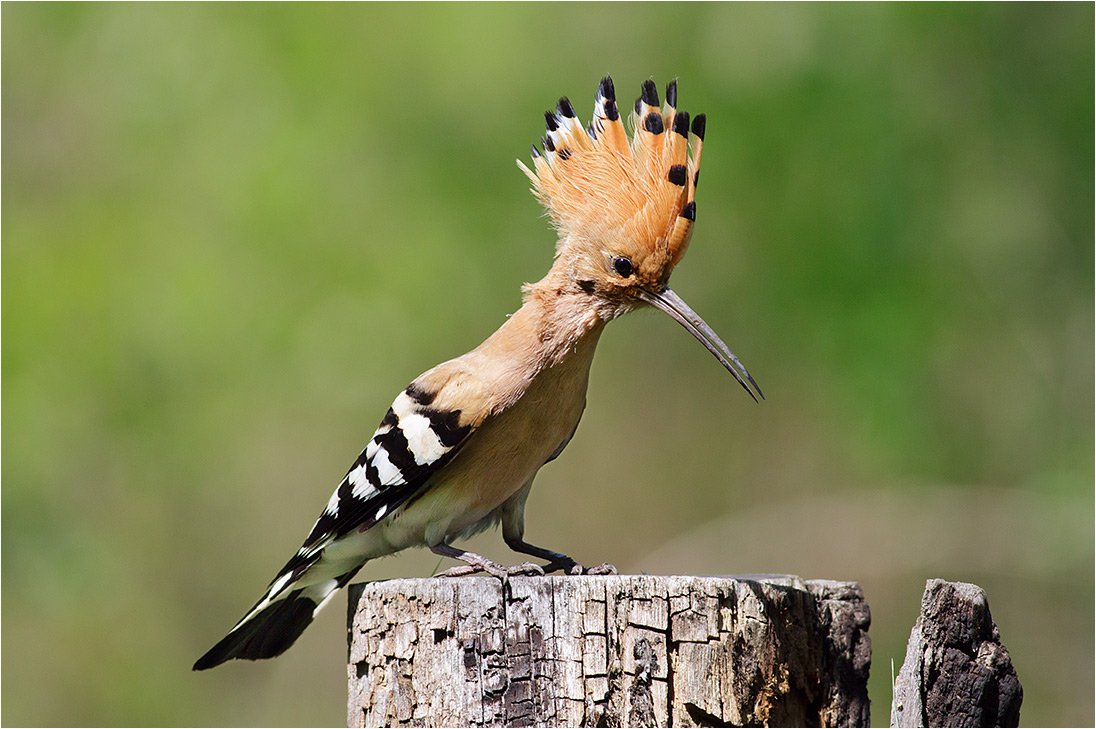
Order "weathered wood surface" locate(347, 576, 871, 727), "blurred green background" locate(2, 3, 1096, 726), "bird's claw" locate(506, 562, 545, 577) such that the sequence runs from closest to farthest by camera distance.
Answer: "weathered wood surface" locate(347, 576, 871, 727), "bird's claw" locate(506, 562, 545, 577), "blurred green background" locate(2, 3, 1096, 726)

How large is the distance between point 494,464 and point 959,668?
1146 mm

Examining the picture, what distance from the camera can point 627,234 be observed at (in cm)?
289

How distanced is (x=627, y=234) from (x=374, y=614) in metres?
1.05

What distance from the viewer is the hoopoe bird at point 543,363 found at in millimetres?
2881

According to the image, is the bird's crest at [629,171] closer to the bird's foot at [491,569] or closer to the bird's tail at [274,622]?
the bird's foot at [491,569]

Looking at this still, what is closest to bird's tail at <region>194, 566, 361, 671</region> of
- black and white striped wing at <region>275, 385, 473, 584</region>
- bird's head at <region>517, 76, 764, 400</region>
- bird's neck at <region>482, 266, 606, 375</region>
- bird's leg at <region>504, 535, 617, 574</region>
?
black and white striped wing at <region>275, 385, 473, 584</region>

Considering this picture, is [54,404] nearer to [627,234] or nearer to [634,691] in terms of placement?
[627,234]

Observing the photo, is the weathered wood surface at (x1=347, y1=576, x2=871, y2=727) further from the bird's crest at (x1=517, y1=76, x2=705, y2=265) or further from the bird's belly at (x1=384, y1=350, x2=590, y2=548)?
the bird's crest at (x1=517, y1=76, x2=705, y2=265)

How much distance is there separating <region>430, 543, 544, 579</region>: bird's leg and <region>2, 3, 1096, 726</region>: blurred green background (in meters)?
2.35

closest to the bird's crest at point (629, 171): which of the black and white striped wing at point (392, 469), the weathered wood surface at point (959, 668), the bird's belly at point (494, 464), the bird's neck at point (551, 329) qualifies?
the bird's neck at point (551, 329)

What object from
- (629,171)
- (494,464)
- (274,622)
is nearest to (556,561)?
(494,464)

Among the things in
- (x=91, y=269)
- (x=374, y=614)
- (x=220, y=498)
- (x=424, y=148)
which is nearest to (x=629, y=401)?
(x=424, y=148)

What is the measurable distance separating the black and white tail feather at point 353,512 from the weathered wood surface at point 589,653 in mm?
509

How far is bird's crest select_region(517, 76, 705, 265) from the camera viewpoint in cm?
285
